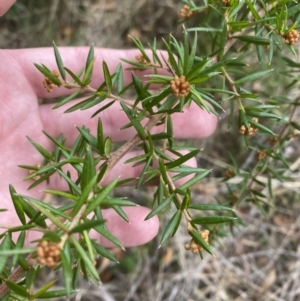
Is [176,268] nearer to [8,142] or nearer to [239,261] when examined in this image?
[239,261]

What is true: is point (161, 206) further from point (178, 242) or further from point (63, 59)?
point (178, 242)

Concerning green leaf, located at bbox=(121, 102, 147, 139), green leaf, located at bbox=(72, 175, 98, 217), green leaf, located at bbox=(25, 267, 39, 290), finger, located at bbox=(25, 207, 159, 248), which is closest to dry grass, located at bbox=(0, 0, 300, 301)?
finger, located at bbox=(25, 207, 159, 248)

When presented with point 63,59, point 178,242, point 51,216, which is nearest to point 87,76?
point 51,216

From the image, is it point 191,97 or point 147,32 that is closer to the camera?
point 191,97

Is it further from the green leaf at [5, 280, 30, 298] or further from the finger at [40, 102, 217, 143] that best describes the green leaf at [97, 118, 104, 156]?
the finger at [40, 102, 217, 143]

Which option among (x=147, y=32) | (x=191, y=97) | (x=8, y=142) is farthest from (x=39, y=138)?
(x=147, y=32)

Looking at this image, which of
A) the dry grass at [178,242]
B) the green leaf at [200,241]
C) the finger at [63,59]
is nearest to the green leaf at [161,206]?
the green leaf at [200,241]

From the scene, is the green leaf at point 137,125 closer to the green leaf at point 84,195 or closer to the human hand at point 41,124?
the green leaf at point 84,195
